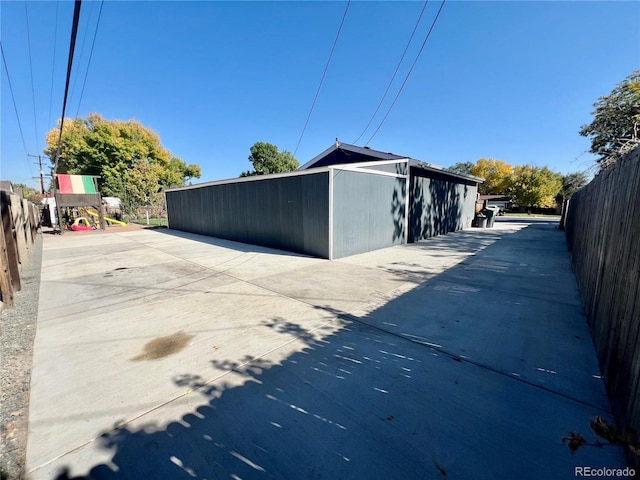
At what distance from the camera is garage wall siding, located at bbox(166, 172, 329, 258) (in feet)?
24.7

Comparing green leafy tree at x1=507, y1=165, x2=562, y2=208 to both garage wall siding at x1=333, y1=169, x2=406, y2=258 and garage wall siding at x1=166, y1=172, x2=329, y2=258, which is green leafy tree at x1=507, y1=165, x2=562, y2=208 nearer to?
garage wall siding at x1=333, y1=169, x2=406, y2=258

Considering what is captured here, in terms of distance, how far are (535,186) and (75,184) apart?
44140mm

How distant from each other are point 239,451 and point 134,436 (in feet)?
2.46

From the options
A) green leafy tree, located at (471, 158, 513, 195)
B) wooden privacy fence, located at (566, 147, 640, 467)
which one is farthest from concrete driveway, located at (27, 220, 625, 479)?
green leafy tree, located at (471, 158, 513, 195)

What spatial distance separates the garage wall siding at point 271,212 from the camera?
7.53 meters

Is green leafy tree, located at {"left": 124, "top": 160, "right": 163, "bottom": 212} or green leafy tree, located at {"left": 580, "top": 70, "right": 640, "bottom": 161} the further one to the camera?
green leafy tree, located at {"left": 124, "top": 160, "right": 163, "bottom": 212}

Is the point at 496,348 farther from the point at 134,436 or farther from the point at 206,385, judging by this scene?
Answer: the point at 134,436

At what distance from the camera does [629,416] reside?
1554mm

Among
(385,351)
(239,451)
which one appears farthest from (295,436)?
(385,351)

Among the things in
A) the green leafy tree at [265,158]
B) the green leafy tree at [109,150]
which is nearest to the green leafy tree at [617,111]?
the green leafy tree at [265,158]

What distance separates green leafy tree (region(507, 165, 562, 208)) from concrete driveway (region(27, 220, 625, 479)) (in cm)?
3600

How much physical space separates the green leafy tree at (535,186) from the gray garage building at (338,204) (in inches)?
1026

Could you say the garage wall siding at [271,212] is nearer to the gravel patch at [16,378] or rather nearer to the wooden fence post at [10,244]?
the gravel patch at [16,378]

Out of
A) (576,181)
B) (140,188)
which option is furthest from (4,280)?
(140,188)
